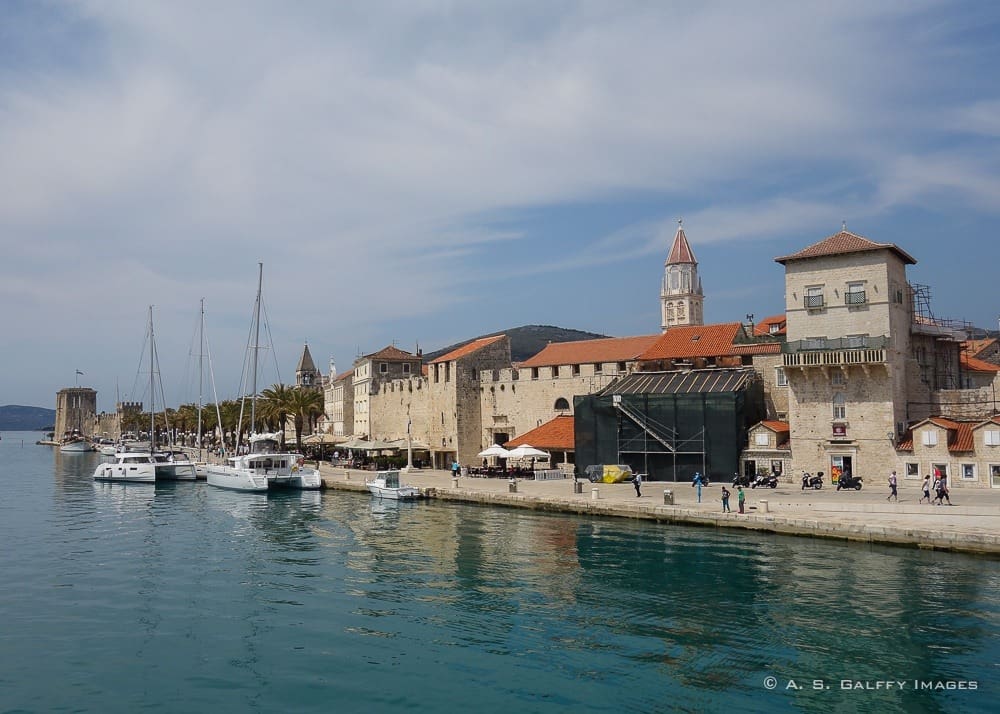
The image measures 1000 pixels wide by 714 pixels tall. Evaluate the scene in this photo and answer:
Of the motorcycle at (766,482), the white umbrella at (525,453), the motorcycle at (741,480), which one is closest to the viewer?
the motorcycle at (766,482)

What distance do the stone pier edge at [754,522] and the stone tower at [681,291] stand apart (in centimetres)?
6438

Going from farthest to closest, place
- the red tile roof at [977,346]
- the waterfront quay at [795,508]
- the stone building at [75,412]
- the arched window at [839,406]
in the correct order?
the stone building at [75,412]
the red tile roof at [977,346]
the arched window at [839,406]
the waterfront quay at [795,508]

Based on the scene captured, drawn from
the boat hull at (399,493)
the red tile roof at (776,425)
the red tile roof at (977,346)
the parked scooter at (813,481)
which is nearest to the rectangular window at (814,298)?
the red tile roof at (776,425)

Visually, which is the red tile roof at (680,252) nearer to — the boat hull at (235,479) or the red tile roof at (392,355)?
the red tile roof at (392,355)

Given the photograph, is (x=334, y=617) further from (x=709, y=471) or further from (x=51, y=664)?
(x=709, y=471)

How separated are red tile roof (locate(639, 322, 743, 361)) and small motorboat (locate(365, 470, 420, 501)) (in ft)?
53.4

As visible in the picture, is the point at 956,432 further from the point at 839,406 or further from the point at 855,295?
the point at 855,295

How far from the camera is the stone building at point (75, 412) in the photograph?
514 feet

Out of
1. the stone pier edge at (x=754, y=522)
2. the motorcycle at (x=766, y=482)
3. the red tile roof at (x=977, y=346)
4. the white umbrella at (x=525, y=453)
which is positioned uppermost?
the red tile roof at (x=977, y=346)

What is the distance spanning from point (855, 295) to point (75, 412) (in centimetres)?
16224

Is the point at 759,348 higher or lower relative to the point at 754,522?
higher

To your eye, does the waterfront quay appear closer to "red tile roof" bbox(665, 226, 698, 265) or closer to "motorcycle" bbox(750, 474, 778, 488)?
"motorcycle" bbox(750, 474, 778, 488)

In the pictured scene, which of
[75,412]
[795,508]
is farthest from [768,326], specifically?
[75,412]

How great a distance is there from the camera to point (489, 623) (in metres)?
16.7
